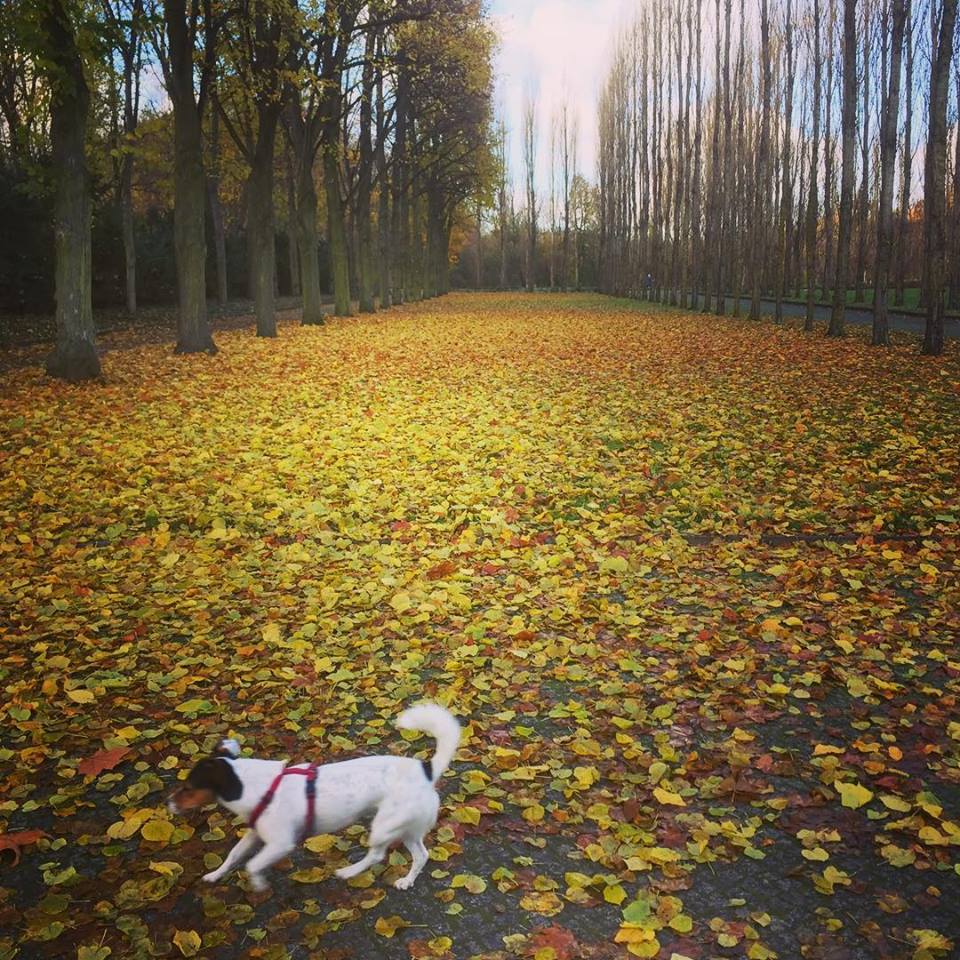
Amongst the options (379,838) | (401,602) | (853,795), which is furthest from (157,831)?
(853,795)

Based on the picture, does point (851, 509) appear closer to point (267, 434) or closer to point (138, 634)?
point (138, 634)

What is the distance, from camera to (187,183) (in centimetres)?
1587

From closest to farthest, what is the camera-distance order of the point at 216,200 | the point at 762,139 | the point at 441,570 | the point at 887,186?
the point at 441,570, the point at 887,186, the point at 762,139, the point at 216,200

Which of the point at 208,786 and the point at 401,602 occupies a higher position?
the point at 208,786

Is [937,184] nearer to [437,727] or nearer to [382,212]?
[437,727]

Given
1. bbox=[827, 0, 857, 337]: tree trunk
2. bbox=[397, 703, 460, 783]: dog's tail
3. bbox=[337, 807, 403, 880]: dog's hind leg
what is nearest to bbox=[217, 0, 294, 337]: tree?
bbox=[827, 0, 857, 337]: tree trunk

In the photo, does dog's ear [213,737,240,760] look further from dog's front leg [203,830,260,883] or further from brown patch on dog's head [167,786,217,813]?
dog's front leg [203,830,260,883]

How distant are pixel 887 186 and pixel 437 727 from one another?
62.5 feet

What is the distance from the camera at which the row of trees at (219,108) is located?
495 inches

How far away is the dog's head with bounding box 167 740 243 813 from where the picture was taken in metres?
2.64

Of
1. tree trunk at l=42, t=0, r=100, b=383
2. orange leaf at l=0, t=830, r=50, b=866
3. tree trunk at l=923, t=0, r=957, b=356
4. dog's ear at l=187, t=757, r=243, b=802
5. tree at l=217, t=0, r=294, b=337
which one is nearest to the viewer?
dog's ear at l=187, t=757, r=243, b=802

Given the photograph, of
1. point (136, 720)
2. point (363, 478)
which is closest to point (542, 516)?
point (363, 478)

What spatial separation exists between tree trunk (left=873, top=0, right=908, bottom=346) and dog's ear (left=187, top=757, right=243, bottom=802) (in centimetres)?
1817

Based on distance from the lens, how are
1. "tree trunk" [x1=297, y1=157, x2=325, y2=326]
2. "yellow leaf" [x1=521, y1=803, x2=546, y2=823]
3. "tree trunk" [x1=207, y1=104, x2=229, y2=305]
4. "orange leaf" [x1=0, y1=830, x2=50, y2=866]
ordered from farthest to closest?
1. "tree trunk" [x1=207, y1=104, x2=229, y2=305]
2. "tree trunk" [x1=297, y1=157, x2=325, y2=326]
3. "yellow leaf" [x1=521, y1=803, x2=546, y2=823]
4. "orange leaf" [x1=0, y1=830, x2=50, y2=866]
